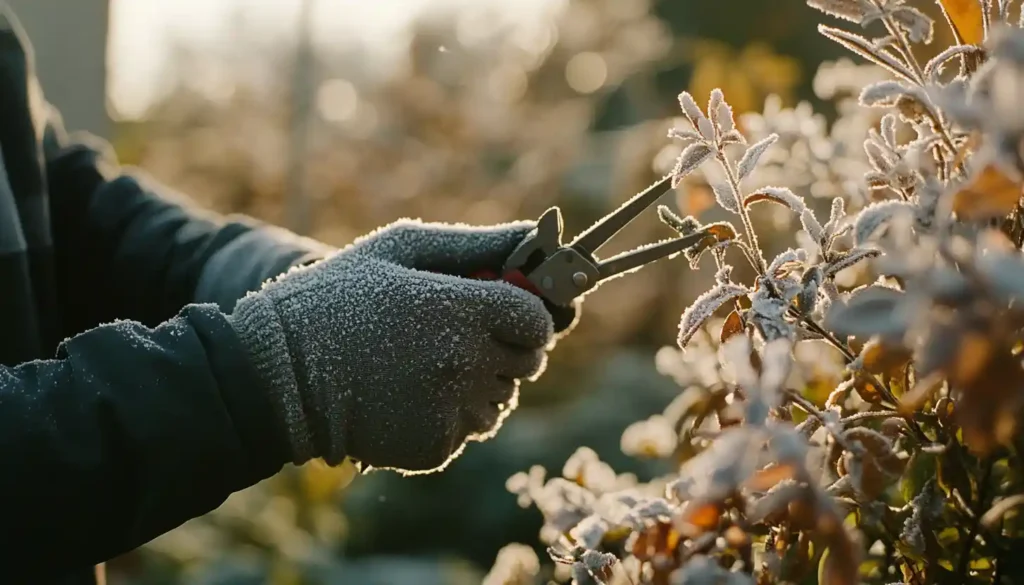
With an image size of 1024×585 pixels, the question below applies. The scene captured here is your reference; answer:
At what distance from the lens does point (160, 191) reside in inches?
66.3

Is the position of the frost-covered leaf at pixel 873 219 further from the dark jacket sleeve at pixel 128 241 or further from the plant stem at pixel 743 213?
the dark jacket sleeve at pixel 128 241

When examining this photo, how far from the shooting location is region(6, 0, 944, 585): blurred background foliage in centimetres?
338

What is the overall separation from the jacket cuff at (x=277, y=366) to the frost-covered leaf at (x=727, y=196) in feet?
1.63

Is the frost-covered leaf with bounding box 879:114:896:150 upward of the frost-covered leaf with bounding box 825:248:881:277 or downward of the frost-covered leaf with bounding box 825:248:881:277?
upward

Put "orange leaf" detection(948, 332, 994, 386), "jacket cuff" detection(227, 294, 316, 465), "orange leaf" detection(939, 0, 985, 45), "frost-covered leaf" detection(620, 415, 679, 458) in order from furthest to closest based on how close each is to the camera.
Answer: "frost-covered leaf" detection(620, 415, 679, 458) < "jacket cuff" detection(227, 294, 316, 465) < "orange leaf" detection(939, 0, 985, 45) < "orange leaf" detection(948, 332, 994, 386)

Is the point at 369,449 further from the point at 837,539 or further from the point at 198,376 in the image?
the point at 837,539

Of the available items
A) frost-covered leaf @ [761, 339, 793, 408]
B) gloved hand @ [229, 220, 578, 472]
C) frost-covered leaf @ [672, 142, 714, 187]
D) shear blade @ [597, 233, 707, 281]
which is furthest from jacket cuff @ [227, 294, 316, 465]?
frost-covered leaf @ [761, 339, 793, 408]

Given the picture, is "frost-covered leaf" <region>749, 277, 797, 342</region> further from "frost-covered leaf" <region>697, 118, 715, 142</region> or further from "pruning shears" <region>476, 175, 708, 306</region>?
"pruning shears" <region>476, 175, 708, 306</region>

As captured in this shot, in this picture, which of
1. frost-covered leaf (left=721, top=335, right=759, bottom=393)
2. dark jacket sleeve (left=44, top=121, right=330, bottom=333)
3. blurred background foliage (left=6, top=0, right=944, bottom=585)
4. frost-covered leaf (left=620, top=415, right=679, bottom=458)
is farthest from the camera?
blurred background foliage (left=6, top=0, right=944, bottom=585)

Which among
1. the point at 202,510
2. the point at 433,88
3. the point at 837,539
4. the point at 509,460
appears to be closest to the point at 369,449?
the point at 202,510

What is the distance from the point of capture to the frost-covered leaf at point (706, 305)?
2.44 feet

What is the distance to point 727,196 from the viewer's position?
0.81 metres

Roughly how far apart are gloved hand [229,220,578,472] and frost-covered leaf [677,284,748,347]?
13.3 inches

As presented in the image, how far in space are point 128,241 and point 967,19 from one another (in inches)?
A: 51.8
